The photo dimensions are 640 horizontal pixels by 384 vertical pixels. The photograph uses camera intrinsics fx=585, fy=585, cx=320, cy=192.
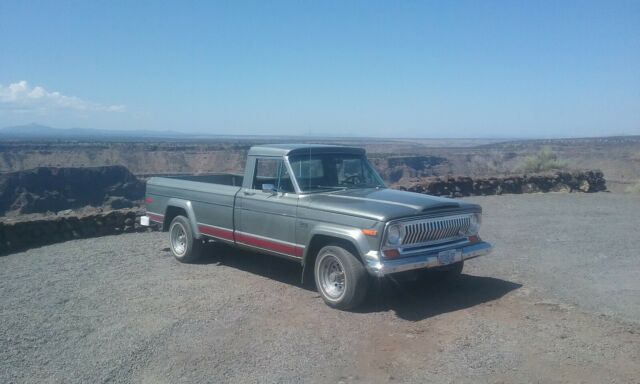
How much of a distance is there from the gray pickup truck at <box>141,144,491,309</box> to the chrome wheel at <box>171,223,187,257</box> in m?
0.02

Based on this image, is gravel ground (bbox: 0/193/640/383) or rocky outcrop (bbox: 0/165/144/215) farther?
rocky outcrop (bbox: 0/165/144/215)

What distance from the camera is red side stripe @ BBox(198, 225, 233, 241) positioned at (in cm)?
807

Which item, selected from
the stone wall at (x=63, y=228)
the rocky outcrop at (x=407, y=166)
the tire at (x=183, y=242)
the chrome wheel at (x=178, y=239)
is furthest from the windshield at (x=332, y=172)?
the rocky outcrop at (x=407, y=166)

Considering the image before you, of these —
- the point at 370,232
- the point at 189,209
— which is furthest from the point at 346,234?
the point at 189,209

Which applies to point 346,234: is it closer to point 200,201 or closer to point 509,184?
point 200,201

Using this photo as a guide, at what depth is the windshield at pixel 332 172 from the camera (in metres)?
7.49

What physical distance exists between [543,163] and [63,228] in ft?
68.2

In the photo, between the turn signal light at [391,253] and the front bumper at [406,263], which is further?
the turn signal light at [391,253]

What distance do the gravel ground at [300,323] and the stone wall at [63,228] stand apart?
1.01 m

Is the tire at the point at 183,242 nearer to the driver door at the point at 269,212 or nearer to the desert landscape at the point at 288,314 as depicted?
the desert landscape at the point at 288,314

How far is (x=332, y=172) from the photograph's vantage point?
784 centimetres

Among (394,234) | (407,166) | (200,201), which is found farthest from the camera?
(407,166)

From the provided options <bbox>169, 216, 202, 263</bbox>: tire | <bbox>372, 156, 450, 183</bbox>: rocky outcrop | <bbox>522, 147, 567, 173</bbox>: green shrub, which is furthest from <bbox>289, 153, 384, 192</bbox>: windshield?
<bbox>522, 147, 567, 173</bbox>: green shrub

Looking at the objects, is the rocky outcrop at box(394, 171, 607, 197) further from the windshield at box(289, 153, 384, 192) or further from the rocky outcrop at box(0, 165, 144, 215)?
the rocky outcrop at box(0, 165, 144, 215)
